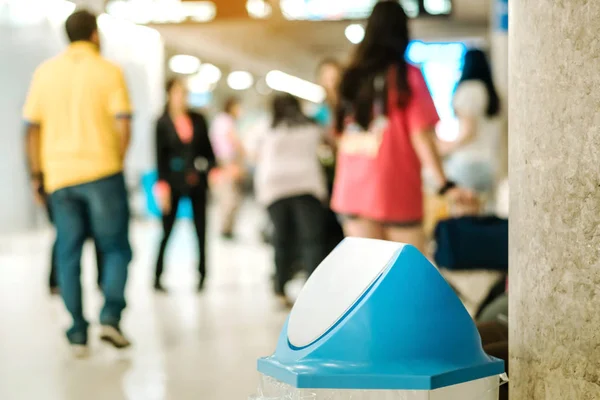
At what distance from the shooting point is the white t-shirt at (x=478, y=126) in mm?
5570

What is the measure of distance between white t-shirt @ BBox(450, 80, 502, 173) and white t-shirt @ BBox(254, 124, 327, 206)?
96 centimetres

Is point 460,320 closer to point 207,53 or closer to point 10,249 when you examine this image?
point 10,249

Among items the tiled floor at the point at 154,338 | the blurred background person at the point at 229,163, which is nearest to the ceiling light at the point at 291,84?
the blurred background person at the point at 229,163

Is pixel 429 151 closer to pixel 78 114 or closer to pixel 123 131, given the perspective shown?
pixel 123 131

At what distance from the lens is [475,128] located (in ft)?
19.0

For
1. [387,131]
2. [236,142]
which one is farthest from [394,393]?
[236,142]

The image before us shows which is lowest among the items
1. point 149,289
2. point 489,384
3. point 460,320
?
point 149,289

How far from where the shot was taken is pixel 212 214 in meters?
18.5

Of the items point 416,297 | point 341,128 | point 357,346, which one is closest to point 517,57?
point 416,297

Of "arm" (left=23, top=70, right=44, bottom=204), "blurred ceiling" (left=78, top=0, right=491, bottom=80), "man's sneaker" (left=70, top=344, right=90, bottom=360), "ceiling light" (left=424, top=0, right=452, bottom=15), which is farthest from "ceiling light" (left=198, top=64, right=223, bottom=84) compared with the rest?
"man's sneaker" (left=70, top=344, right=90, bottom=360)

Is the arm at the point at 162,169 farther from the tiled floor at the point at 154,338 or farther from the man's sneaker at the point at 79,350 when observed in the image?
the man's sneaker at the point at 79,350

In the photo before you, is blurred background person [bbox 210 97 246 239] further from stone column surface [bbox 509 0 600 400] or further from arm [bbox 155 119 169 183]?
stone column surface [bbox 509 0 600 400]

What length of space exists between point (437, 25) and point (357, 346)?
49.2 ft

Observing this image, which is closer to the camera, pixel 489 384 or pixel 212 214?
pixel 489 384
